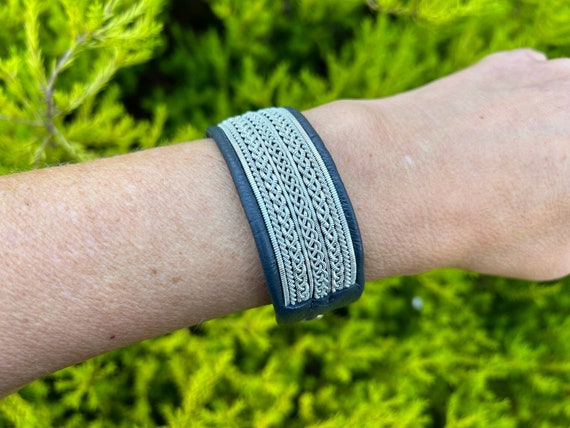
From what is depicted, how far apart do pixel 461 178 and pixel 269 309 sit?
54 cm

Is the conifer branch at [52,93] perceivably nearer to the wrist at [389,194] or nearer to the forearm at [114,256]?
the forearm at [114,256]

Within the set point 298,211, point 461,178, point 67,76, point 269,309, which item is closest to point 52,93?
point 67,76

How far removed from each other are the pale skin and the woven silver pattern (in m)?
0.07

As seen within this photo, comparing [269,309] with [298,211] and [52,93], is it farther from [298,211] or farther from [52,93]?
[52,93]

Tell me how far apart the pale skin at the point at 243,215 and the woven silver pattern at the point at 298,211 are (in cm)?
7

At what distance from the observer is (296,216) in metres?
0.82

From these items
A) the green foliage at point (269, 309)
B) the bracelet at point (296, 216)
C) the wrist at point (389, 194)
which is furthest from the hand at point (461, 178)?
the green foliage at point (269, 309)

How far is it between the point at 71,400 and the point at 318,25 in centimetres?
118

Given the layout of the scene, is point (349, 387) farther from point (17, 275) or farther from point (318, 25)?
point (318, 25)

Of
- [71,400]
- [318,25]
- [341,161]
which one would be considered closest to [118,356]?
[71,400]

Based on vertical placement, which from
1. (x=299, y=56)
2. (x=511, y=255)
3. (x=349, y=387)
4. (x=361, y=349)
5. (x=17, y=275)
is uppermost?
(x=299, y=56)

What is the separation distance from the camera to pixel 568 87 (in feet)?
3.72

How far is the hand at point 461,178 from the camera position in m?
0.98

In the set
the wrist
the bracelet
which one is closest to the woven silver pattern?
the bracelet
